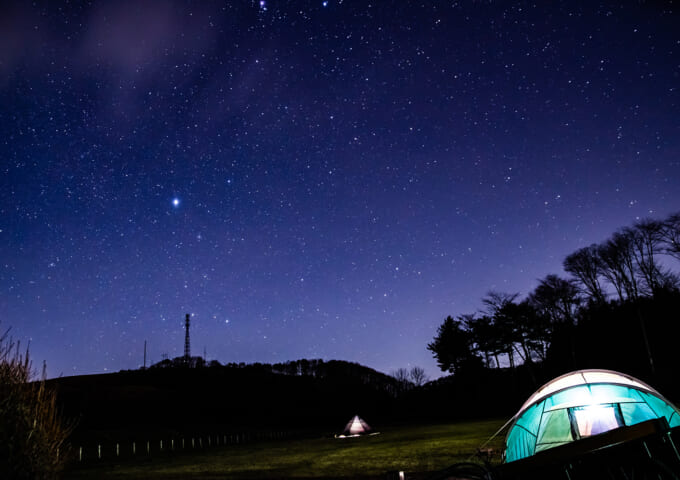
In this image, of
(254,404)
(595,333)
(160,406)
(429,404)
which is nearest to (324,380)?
(254,404)

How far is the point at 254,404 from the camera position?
279 ft

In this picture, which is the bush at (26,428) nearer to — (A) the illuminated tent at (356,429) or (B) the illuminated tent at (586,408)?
(B) the illuminated tent at (586,408)

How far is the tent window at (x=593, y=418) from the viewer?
28.3 ft

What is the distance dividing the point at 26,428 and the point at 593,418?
1043cm

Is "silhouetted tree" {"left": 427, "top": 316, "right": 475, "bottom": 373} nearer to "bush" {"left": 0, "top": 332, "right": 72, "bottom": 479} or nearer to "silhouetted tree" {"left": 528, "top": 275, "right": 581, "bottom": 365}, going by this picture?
"silhouetted tree" {"left": 528, "top": 275, "right": 581, "bottom": 365}

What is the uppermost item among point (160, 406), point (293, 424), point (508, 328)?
point (508, 328)

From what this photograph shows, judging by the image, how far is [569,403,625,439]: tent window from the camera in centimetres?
863

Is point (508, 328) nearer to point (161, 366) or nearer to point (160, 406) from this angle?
point (160, 406)

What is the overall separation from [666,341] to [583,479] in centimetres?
3972

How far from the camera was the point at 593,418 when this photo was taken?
29.2 feet

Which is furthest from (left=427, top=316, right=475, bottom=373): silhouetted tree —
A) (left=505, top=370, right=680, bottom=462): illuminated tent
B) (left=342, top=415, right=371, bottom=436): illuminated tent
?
(left=505, top=370, right=680, bottom=462): illuminated tent

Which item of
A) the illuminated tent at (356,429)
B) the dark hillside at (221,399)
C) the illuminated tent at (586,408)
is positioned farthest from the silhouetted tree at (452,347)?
the illuminated tent at (586,408)

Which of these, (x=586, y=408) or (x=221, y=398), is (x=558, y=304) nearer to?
(x=586, y=408)

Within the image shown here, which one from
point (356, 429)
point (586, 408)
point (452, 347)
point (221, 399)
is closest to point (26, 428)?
point (586, 408)
